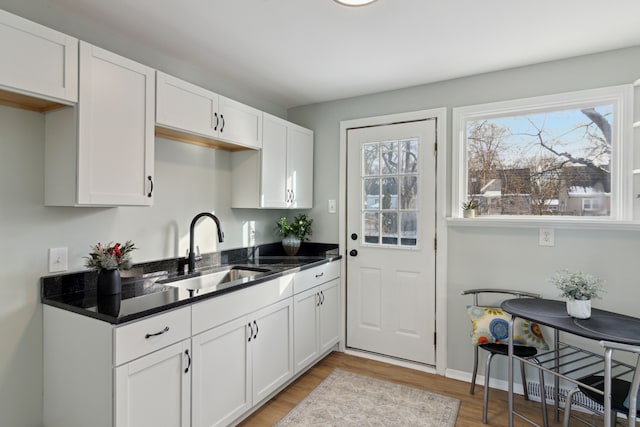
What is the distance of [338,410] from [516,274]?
62.6 inches

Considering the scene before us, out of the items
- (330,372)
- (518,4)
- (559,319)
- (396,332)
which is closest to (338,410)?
(330,372)

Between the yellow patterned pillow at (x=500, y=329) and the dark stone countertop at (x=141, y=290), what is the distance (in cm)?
128

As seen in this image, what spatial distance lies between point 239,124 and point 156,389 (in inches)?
68.1

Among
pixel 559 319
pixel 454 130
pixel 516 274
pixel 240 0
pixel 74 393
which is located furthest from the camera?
pixel 454 130

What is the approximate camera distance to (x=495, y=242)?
2.62 m

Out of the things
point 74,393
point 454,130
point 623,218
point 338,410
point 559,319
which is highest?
point 454,130

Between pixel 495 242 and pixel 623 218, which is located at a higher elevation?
pixel 623 218

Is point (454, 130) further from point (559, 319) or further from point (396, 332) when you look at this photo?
point (396, 332)

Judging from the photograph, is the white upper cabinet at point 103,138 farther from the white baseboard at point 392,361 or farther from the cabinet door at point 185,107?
the white baseboard at point 392,361

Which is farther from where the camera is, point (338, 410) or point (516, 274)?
point (516, 274)

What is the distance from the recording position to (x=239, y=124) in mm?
2523

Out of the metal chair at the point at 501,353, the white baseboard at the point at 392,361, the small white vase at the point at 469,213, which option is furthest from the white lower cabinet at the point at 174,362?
the small white vase at the point at 469,213

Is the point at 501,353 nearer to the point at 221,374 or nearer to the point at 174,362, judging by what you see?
the point at 221,374

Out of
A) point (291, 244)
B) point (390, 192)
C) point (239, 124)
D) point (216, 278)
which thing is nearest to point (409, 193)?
point (390, 192)
